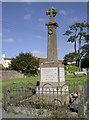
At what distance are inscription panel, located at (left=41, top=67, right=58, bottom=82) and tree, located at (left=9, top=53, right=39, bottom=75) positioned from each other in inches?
1096

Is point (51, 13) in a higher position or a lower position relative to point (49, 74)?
higher

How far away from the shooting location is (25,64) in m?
35.2

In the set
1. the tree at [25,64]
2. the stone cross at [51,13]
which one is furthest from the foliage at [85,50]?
the stone cross at [51,13]

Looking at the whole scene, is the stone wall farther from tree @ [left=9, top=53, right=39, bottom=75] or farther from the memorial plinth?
the memorial plinth

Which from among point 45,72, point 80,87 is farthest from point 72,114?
point 45,72

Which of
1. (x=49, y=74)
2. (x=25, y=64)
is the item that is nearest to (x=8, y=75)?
(x=25, y=64)

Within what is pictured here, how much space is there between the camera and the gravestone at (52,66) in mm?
7371

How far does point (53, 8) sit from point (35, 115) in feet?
20.8

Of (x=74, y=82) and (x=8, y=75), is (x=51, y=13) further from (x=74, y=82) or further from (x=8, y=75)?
(x=8, y=75)

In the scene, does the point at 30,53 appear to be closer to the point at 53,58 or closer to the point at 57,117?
the point at 53,58

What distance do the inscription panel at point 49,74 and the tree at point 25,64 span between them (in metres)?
27.8

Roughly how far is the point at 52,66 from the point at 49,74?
0.47 m

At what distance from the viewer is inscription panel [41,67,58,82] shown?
24.2ft

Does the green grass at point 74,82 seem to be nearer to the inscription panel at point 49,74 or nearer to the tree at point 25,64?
the inscription panel at point 49,74
